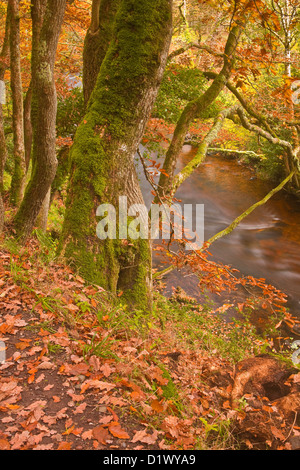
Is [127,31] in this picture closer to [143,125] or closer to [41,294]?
[143,125]

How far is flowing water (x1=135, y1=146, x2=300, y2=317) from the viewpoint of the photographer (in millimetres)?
11156

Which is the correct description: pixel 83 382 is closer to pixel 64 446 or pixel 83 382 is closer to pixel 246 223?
pixel 64 446

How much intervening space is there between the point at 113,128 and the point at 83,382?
2.77 m

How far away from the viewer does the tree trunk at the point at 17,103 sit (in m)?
6.11

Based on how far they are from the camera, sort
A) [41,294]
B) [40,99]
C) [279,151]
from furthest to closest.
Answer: [279,151], [40,99], [41,294]

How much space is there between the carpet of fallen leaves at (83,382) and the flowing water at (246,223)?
21.9ft

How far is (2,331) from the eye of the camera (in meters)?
2.90

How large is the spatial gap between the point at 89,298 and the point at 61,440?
1.60m

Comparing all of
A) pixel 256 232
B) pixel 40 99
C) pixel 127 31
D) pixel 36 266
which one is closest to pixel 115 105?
pixel 127 31

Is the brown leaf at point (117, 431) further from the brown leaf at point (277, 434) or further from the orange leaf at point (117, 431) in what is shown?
the brown leaf at point (277, 434)

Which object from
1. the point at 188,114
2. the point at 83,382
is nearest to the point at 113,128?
the point at 83,382

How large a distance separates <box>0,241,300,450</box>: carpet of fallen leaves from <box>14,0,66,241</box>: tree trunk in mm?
1731

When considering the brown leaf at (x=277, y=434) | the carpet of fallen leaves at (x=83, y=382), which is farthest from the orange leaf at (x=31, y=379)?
the brown leaf at (x=277, y=434)

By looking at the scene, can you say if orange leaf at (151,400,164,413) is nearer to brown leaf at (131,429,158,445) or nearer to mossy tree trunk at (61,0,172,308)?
brown leaf at (131,429,158,445)
